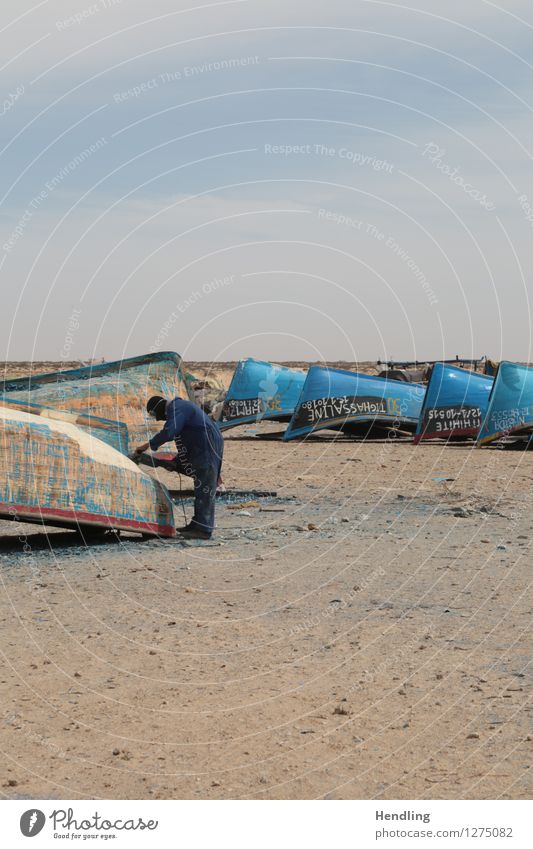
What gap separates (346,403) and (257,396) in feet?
9.65

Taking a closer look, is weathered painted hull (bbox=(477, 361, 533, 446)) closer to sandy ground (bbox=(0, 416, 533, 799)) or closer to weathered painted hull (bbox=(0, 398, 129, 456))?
sandy ground (bbox=(0, 416, 533, 799))

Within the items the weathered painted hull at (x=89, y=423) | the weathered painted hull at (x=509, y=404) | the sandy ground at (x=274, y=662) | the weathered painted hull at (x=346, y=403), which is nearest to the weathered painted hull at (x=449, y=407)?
the weathered painted hull at (x=509, y=404)

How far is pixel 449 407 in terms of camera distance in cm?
2347

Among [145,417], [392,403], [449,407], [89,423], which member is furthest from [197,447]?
[392,403]

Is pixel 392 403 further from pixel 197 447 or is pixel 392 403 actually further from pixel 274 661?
pixel 274 661

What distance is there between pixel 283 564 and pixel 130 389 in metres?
7.34

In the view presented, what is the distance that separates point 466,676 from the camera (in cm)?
685

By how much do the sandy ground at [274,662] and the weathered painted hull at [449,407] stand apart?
10.4 m

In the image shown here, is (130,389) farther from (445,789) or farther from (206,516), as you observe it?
(445,789)

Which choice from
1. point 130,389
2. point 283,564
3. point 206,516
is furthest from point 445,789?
point 130,389

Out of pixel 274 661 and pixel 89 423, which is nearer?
pixel 274 661

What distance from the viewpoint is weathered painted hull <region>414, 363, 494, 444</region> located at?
76.6ft
